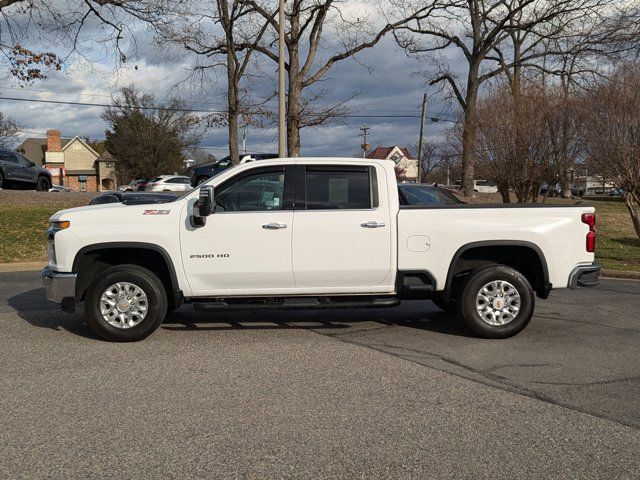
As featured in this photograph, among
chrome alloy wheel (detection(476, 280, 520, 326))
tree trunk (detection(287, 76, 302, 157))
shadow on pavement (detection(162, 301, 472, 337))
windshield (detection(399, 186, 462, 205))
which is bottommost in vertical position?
shadow on pavement (detection(162, 301, 472, 337))

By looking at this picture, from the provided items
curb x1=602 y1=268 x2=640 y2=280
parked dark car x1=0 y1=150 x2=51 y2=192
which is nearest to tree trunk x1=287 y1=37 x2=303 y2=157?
parked dark car x1=0 y1=150 x2=51 y2=192

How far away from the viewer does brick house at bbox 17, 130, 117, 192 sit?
74.7m

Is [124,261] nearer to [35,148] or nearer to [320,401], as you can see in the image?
[320,401]

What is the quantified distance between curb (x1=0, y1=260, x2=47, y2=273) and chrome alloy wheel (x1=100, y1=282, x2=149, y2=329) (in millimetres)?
7467

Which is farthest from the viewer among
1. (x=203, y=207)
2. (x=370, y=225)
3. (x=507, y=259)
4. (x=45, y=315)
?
(x=45, y=315)

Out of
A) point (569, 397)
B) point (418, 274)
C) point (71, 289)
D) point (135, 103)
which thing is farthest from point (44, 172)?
point (135, 103)

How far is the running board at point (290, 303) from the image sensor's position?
611 centimetres

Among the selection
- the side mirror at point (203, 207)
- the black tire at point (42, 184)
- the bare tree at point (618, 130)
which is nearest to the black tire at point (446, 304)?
the side mirror at point (203, 207)

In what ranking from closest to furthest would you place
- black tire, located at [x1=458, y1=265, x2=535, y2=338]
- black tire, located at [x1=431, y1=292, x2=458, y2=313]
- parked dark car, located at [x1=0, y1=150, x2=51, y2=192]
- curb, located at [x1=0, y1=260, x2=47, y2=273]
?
black tire, located at [x1=458, y1=265, x2=535, y2=338] < black tire, located at [x1=431, y1=292, x2=458, y2=313] < curb, located at [x1=0, y1=260, x2=47, y2=273] < parked dark car, located at [x1=0, y1=150, x2=51, y2=192]

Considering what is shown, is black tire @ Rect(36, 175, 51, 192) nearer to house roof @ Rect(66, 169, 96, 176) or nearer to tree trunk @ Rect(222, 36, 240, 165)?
tree trunk @ Rect(222, 36, 240, 165)

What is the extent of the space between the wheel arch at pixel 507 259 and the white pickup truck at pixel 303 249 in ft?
0.08

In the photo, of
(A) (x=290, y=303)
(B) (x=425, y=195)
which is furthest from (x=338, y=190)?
(B) (x=425, y=195)

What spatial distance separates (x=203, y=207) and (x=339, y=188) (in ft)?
4.95

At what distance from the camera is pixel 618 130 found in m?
12.7
